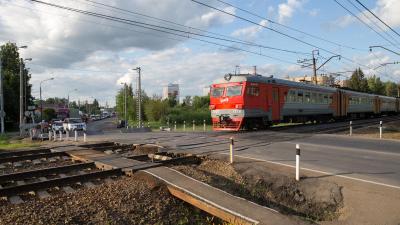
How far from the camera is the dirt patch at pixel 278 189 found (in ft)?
28.4

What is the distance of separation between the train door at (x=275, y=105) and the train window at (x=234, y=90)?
2918mm

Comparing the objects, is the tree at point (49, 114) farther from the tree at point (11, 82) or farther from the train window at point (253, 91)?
the train window at point (253, 91)

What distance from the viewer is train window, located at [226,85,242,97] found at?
23.8 meters

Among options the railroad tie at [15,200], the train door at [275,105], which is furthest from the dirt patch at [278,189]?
the train door at [275,105]

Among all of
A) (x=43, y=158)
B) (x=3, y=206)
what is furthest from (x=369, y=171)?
(x=43, y=158)

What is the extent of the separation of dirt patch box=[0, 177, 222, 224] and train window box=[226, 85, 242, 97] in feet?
49.7

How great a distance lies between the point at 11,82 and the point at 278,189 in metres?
72.2

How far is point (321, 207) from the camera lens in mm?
8672

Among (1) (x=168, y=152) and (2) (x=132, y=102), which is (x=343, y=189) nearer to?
(1) (x=168, y=152)

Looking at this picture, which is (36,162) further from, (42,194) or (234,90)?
(234,90)

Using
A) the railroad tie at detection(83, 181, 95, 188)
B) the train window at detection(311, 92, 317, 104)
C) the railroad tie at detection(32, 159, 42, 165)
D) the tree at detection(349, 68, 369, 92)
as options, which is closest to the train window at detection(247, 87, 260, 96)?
the train window at detection(311, 92, 317, 104)

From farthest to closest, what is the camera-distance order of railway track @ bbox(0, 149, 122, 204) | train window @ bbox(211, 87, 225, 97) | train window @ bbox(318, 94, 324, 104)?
1. train window @ bbox(318, 94, 324, 104)
2. train window @ bbox(211, 87, 225, 97)
3. railway track @ bbox(0, 149, 122, 204)

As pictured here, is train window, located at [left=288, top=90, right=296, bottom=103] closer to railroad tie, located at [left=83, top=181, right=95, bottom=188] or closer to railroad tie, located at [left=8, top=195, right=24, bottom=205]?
railroad tie, located at [left=83, top=181, right=95, bottom=188]

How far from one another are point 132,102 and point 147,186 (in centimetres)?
8369
